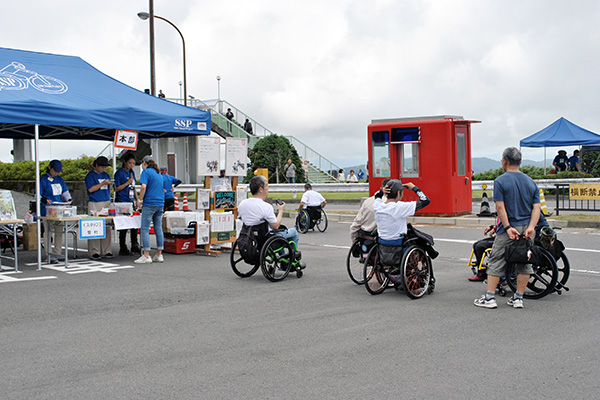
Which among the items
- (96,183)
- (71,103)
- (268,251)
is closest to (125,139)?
(96,183)

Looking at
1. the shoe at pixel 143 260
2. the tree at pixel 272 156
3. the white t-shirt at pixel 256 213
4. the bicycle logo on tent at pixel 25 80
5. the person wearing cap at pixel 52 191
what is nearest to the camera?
the white t-shirt at pixel 256 213

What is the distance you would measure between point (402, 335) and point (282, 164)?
28454 millimetres

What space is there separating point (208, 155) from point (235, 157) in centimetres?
65

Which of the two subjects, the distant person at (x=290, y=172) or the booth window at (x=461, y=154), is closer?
the booth window at (x=461, y=154)

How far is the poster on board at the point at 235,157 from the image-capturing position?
41.8ft

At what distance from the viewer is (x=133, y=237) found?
12.8m

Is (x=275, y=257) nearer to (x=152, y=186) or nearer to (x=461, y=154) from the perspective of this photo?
(x=152, y=186)

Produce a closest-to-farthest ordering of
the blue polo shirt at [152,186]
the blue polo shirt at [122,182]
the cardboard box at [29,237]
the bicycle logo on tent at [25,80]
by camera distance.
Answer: the bicycle logo on tent at [25,80]
the blue polo shirt at [152,186]
the blue polo shirt at [122,182]
the cardboard box at [29,237]

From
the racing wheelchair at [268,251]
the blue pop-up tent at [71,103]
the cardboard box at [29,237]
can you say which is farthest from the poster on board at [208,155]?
the cardboard box at [29,237]

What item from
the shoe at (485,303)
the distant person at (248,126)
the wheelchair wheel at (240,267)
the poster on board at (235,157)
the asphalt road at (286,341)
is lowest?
the asphalt road at (286,341)

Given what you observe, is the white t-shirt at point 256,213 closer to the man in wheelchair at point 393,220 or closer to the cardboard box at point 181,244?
the man in wheelchair at point 393,220

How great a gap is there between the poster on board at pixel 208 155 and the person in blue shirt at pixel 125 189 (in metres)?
1.37

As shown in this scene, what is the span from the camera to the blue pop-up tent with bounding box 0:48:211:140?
10.4 m

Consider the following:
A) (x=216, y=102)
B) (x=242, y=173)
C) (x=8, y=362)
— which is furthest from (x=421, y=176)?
(x=216, y=102)
